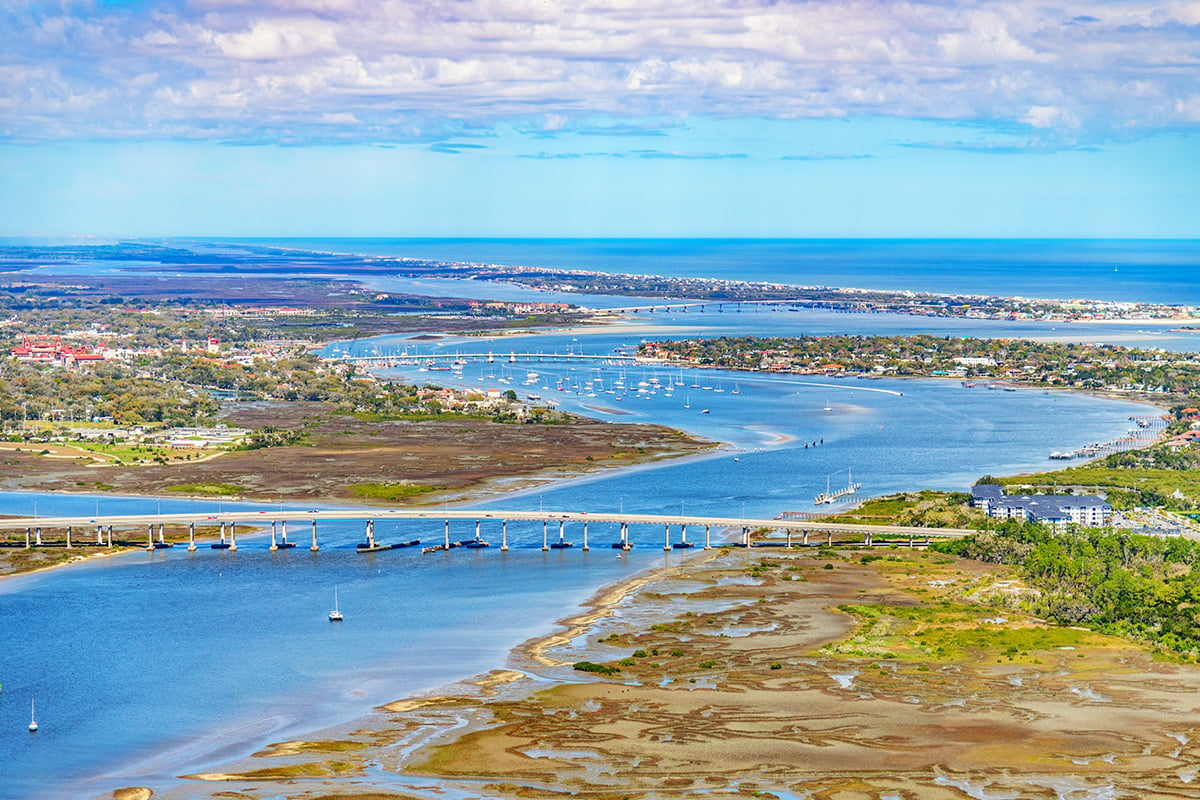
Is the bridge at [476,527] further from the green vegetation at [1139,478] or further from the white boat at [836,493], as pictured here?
the green vegetation at [1139,478]

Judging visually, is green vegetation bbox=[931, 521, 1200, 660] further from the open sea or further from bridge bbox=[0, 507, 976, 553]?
the open sea

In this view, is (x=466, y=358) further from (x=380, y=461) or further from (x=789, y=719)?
(x=789, y=719)

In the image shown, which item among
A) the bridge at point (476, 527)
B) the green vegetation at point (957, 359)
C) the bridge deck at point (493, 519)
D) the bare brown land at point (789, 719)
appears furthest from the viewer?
the green vegetation at point (957, 359)

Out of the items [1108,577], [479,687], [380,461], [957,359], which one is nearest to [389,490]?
[380,461]

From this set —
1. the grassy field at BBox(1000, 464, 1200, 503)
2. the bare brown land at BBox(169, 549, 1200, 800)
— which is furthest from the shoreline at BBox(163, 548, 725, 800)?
the grassy field at BBox(1000, 464, 1200, 503)

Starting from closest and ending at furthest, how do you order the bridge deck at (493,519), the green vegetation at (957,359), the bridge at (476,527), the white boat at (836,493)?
1. the bridge deck at (493,519)
2. the bridge at (476,527)
3. the white boat at (836,493)
4. the green vegetation at (957,359)

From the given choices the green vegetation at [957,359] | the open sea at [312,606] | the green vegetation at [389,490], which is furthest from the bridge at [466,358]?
the green vegetation at [389,490]
